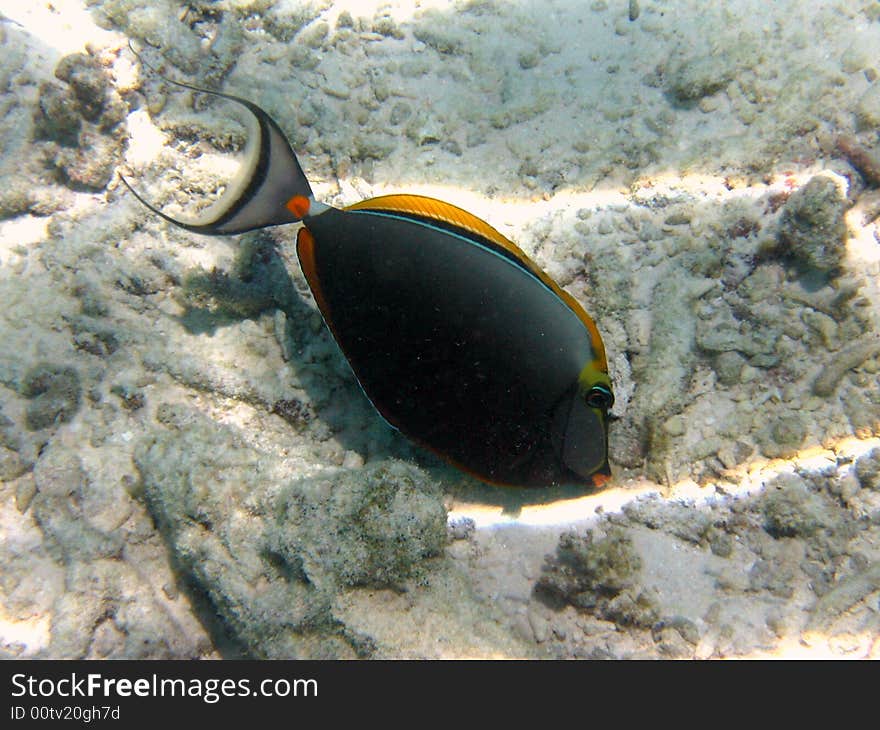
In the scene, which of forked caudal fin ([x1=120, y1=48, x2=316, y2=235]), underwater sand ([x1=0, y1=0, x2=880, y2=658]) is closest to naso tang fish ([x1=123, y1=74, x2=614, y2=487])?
forked caudal fin ([x1=120, y1=48, x2=316, y2=235])

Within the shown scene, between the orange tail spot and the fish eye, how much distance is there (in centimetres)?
136

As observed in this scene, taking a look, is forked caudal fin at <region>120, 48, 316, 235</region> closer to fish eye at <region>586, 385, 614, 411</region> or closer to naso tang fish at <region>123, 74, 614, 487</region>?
naso tang fish at <region>123, 74, 614, 487</region>

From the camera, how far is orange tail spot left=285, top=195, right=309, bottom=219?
6.88ft

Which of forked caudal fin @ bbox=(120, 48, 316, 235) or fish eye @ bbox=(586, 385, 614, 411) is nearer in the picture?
fish eye @ bbox=(586, 385, 614, 411)

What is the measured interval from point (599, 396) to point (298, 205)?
144cm

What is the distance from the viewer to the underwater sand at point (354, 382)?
2.10 meters

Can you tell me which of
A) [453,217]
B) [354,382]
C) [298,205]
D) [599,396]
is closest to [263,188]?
[298,205]

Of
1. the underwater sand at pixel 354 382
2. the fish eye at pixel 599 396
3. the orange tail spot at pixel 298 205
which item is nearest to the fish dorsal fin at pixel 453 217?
the orange tail spot at pixel 298 205

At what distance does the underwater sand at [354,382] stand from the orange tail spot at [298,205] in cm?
74

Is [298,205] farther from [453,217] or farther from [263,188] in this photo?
[453,217]

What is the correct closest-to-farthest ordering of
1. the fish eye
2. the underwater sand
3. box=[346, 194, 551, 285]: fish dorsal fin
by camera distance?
the fish eye < box=[346, 194, 551, 285]: fish dorsal fin < the underwater sand
